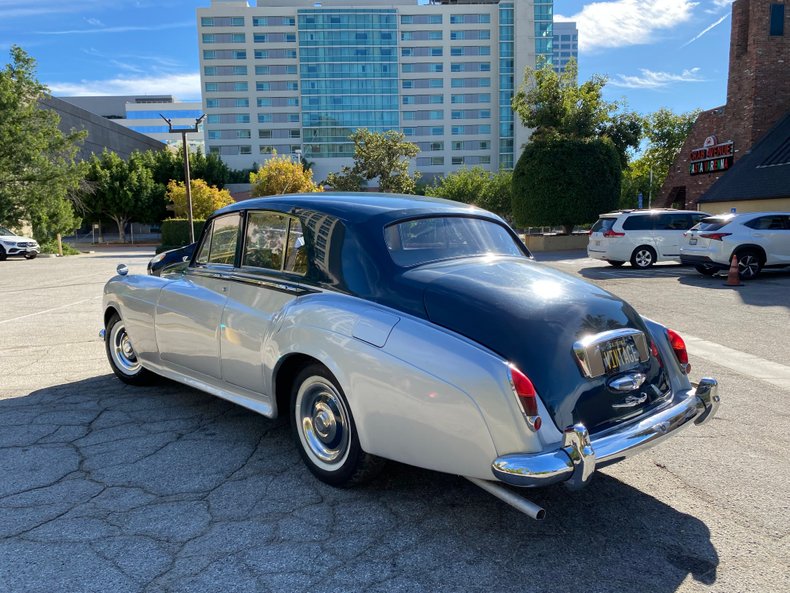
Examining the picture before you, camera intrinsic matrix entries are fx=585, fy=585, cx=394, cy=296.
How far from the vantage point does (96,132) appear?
5669cm

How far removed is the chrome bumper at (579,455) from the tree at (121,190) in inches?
2230

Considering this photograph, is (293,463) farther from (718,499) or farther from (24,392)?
(24,392)

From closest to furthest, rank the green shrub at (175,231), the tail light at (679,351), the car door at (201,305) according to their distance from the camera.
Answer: the tail light at (679,351), the car door at (201,305), the green shrub at (175,231)

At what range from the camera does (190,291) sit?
444cm

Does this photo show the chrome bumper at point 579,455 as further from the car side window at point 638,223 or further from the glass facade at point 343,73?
the glass facade at point 343,73

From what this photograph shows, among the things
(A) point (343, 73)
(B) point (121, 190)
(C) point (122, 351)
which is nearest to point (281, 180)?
(B) point (121, 190)

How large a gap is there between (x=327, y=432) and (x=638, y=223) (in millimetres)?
16585

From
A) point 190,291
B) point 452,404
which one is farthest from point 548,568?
point 190,291

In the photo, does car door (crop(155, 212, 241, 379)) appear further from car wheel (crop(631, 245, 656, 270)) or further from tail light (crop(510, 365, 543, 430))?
car wheel (crop(631, 245, 656, 270))

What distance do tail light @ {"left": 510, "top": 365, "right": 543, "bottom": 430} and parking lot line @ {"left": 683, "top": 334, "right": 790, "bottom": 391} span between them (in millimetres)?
4090

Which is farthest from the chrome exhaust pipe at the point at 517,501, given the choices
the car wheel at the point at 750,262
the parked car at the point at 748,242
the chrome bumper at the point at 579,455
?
the car wheel at the point at 750,262

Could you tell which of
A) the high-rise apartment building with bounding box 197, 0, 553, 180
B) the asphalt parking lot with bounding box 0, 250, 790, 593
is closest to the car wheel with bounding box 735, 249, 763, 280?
the asphalt parking lot with bounding box 0, 250, 790, 593

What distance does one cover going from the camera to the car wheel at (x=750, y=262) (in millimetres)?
14133

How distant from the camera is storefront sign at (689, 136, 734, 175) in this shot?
1150 inches
